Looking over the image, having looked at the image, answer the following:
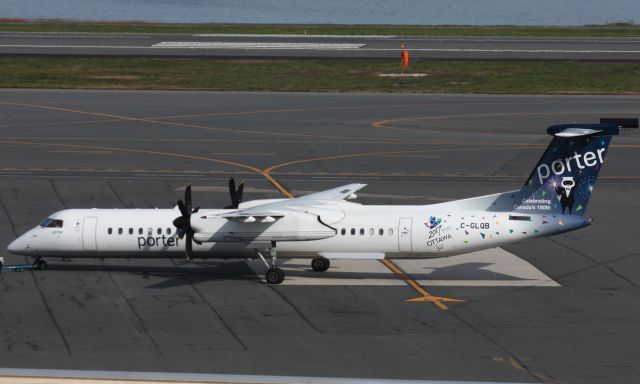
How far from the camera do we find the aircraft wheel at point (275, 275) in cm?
3572

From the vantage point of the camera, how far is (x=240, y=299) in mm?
34031

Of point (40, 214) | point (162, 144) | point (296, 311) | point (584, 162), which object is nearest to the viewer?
point (296, 311)

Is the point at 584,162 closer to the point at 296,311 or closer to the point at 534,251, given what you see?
the point at 534,251

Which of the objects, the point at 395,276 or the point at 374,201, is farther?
the point at 374,201

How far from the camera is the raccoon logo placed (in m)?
35.1

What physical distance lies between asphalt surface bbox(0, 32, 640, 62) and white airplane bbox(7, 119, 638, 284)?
2769 inches

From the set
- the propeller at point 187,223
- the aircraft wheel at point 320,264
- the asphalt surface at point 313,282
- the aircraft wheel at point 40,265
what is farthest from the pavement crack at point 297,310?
the aircraft wheel at point 40,265

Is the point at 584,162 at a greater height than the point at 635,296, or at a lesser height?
greater

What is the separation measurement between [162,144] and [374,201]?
19952 millimetres

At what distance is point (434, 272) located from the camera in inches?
1485

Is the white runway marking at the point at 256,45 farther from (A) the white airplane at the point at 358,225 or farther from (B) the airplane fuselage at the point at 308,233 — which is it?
(A) the white airplane at the point at 358,225

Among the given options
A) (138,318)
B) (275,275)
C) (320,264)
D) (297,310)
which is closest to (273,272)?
(275,275)

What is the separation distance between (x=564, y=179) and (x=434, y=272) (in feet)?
18.8

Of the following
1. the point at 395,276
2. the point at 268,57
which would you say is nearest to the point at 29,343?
the point at 395,276
